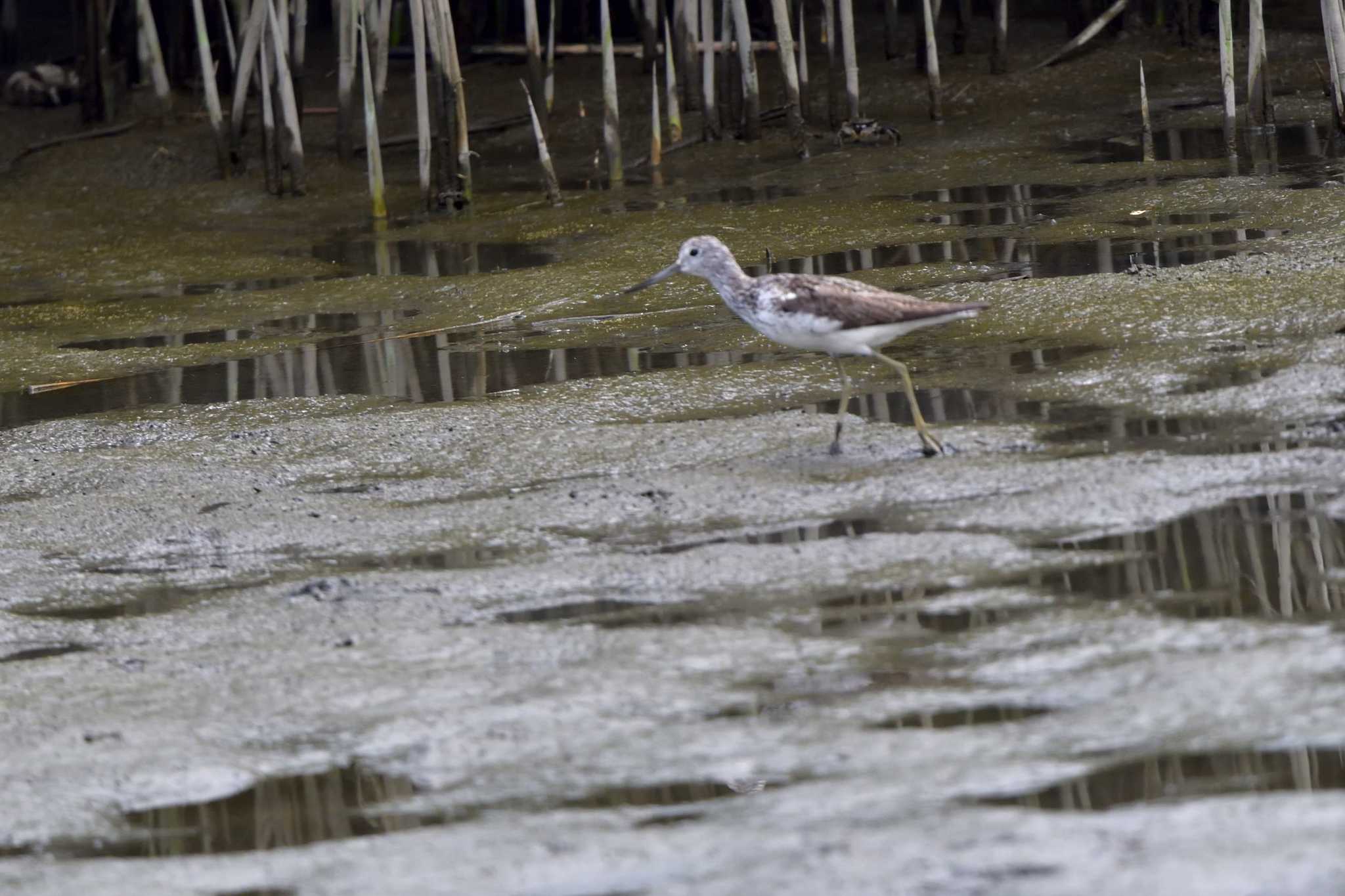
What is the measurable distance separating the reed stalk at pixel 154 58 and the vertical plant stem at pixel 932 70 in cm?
672

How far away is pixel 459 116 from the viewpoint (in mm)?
13203

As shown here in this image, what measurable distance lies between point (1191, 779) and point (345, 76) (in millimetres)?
12222

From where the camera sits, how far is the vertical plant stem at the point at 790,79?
532 inches

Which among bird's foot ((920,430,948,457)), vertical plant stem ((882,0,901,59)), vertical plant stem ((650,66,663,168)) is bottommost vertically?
bird's foot ((920,430,948,457))

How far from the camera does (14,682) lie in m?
A: 4.84

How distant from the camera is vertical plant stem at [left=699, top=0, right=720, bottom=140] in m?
14.9

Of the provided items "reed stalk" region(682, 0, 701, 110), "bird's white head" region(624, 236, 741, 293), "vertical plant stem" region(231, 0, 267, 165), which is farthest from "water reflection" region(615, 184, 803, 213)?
"bird's white head" region(624, 236, 741, 293)

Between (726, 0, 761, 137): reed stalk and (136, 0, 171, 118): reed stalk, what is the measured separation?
4.68m

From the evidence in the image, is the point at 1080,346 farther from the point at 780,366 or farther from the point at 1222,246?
the point at 1222,246

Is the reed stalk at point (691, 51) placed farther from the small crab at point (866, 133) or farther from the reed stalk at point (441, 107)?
the reed stalk at point (441, 107)

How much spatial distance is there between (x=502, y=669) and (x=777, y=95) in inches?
538

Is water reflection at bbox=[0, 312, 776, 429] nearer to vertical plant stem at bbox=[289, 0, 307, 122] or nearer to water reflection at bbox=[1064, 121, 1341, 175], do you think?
water reflection at bbox=[1064, 121, 1341, 175]

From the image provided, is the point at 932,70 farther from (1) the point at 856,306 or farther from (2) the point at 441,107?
(1) the point at 856,306

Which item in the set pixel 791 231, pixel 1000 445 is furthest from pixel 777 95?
pixel 1000 445
